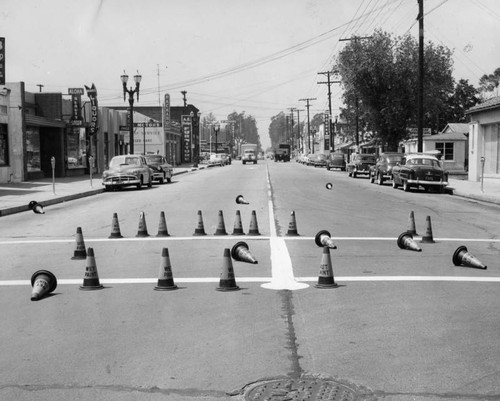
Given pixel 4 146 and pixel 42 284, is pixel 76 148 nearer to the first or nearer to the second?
pixel 4 146

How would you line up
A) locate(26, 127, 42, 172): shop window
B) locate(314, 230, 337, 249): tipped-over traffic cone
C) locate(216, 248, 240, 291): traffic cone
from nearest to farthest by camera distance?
locate(216, 248, 240, 291): traffic cone → locate(314, 230, 337, 249): tipped-over traffic cone → locate(26, 127, 42, 172): shop window

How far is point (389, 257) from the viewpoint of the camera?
1115 cm

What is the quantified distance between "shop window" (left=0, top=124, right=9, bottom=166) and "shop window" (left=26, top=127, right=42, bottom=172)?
3661 millimetres

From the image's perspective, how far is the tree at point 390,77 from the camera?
169 feet

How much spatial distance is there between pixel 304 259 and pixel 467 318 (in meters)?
4.15

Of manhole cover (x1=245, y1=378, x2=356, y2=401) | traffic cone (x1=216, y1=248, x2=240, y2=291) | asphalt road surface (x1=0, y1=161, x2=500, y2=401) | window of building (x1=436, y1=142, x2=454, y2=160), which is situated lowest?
asphalt road surface (x1=0, y1=161, x2=500, y2=401)

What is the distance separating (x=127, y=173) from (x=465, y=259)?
76.1 ft

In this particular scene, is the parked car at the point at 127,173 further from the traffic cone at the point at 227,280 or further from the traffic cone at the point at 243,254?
the traffic cone at the point at 227,280

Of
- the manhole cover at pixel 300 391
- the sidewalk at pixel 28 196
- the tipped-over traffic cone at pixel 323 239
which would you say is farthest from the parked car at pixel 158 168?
the manhole cover at pixel 300 391

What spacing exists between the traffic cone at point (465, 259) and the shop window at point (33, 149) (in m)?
33.0

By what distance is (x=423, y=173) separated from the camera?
3058 cm

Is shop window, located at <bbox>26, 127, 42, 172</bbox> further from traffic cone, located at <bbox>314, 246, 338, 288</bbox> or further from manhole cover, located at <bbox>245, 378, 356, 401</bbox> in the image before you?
manhole cover, located at <bbox>245, 378, 356, 401</bbox>

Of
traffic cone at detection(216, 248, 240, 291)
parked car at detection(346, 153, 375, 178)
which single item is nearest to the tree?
parked car at detection(346, 153, 375, 178)

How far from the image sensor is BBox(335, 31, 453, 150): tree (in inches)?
2026
